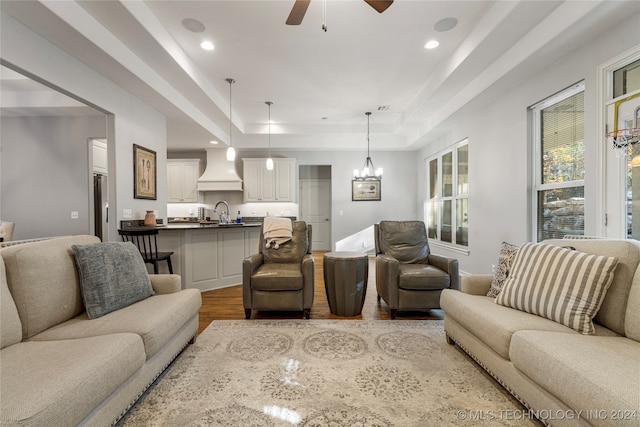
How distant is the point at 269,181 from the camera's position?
659 cm

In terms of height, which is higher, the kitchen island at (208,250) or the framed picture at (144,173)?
the framed picture at (144,173)

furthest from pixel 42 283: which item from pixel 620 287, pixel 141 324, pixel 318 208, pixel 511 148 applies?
pixel 318 208

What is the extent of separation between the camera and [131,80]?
305 centimetres

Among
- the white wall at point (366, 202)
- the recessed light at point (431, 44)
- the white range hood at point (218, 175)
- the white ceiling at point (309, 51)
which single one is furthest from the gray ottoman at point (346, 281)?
the white range hood at point (218, 175)

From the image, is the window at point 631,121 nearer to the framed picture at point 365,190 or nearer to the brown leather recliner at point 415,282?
the brown leather recliner at point 415,282

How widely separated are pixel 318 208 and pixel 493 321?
634cm

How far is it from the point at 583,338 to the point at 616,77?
7.11ft

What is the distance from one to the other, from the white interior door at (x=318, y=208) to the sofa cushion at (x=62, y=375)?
20.9 feet

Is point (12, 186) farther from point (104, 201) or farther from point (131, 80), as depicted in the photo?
point (131, 80)

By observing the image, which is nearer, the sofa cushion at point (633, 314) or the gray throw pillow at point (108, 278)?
the sofa cushion at point (633, 314)

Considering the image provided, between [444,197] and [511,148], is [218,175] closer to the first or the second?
[444,197]

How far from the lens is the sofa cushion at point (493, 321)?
1.52 meters

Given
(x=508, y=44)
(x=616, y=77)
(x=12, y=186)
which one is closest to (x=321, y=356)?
(x=616, y=77)

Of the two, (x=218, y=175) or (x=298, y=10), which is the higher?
(x=298, y=10)
